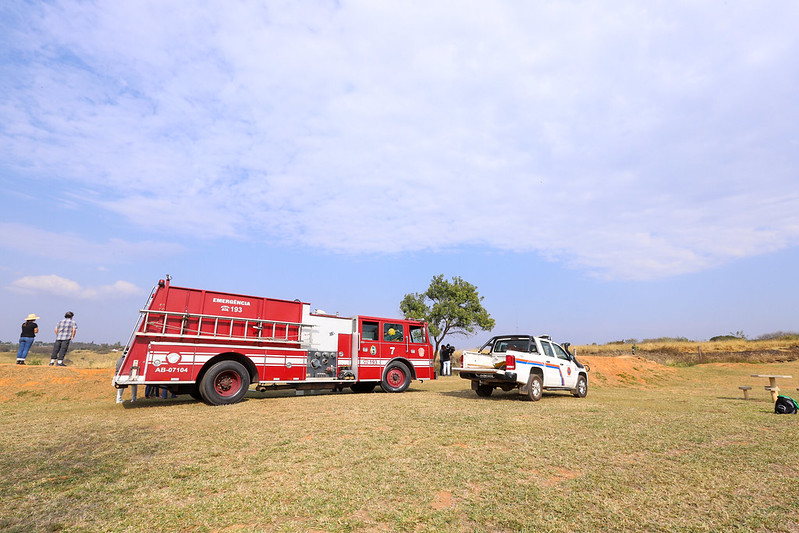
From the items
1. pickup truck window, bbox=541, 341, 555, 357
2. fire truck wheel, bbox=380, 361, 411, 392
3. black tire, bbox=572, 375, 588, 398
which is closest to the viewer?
pickup truck window, bbox=541, 341, 555, 357

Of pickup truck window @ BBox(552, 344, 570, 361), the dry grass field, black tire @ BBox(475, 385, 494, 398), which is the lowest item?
the dry grass field

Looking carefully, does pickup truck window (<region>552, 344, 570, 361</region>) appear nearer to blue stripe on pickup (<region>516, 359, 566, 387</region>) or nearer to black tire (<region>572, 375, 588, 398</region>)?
blue stripe on pickup (<region>516, 359, 566, 387</region>)

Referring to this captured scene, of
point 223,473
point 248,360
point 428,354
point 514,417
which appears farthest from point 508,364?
point 223,473

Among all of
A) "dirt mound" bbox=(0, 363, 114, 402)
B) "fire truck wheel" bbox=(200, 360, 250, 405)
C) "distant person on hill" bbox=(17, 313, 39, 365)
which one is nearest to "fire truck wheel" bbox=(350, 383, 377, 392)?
"fire truck wheel" bbox=(200, 360, 250, 405)

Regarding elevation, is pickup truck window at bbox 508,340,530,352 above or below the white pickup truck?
above

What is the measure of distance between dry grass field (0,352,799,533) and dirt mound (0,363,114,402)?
2.87 meters

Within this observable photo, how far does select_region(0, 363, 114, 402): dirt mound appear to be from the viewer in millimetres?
12375

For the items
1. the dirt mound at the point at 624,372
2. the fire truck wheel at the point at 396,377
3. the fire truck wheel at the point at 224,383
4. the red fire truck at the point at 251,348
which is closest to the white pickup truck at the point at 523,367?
the fire truck wheel at the point at 396,377

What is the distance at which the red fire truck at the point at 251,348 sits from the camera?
10.5 meters

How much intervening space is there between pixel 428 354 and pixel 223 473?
11.5m

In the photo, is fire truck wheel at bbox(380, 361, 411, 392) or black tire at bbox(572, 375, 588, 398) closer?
black tire at bbox(572, 375, 588, 398)

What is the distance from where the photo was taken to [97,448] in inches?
244

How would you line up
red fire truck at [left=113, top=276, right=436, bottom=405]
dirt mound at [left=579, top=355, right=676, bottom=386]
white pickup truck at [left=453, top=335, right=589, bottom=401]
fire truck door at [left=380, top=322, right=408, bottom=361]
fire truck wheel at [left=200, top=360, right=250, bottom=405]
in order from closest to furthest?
red fire truck at [left=113, top=276, right=436, bottom=405], fire truck wheel at [left=200, top=360, right=250, bottom=405], white pickup truck at [left=453, top=335, right=589, bottom=401], fire truck door at [left=380, top=322, right=408, bottom=361], dirt mound at [left=579, top=355, right=676, bottom=386]

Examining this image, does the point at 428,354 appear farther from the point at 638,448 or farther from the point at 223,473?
the point at 223,473
